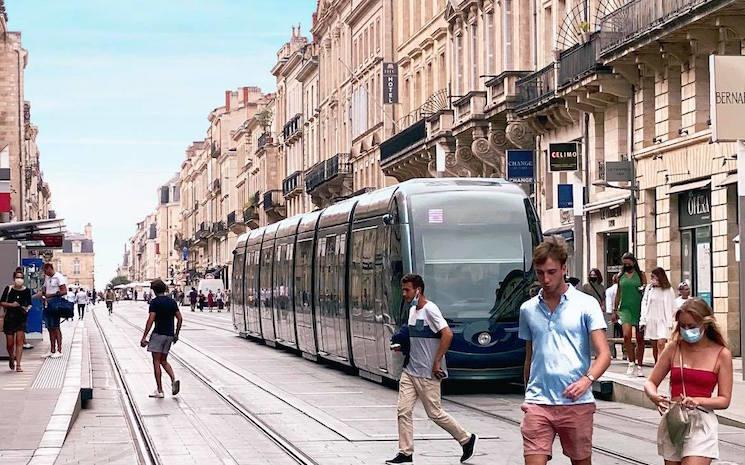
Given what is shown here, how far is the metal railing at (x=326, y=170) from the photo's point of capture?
75750 mm

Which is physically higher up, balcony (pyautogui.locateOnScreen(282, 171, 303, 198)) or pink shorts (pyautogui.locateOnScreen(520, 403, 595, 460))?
balcony (pyautogui.locateOnScreen(282, 171, 303, 198))

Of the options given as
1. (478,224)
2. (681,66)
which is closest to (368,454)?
(478,224)

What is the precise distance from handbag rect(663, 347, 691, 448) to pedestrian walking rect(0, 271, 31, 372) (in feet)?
62.9

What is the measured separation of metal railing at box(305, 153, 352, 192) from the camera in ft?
249

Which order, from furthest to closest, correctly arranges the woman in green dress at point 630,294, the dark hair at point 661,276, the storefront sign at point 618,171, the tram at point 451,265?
the storefront sign at point 618,171
the woman in green dress at point 630,294
the dark hair at point 661,276
the tram at point 451,265

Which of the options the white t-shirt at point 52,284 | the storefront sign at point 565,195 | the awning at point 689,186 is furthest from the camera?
the storefront sign at point 565,195

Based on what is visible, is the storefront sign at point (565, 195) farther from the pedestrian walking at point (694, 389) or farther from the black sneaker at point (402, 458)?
the pedestrian walking at point (694, 389)

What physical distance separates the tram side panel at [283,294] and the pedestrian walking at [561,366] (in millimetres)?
24890

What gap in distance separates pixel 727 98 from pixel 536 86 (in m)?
19.0

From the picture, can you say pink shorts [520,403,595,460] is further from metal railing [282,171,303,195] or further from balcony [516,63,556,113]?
metal railing [282,171,303,195]

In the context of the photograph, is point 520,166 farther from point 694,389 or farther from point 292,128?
point 292,128

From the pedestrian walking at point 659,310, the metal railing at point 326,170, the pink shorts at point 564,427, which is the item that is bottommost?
the pink shorts at point 564,427

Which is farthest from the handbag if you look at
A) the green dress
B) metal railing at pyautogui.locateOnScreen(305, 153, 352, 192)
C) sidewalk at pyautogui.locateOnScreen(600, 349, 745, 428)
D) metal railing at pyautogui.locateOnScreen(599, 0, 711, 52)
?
metal railing at pyautogui.locateOnScreen(305, 153, 352, 192)

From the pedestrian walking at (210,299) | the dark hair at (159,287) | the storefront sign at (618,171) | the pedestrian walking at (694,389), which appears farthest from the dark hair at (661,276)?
the pedestrian walking at (210,299)
